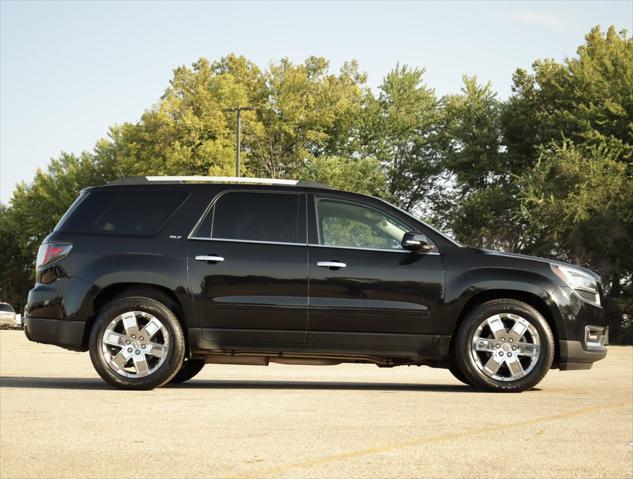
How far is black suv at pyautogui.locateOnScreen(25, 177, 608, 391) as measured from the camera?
937cm

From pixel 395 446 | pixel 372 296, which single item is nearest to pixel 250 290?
pixel 372 296

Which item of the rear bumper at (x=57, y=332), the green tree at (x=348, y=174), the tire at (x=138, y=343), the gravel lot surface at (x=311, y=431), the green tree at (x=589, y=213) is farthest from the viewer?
the green tree at (x=348, y=174)

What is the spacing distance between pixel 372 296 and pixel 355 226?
30.7 inches

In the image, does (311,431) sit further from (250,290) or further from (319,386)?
(319,386)

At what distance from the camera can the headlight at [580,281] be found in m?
9.80

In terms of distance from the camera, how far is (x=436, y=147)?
56594 mm

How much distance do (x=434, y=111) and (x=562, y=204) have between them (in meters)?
21.6

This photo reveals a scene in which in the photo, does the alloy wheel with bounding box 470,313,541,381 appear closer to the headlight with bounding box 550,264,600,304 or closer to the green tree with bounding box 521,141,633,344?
the headlight with bounding box 550,264,600,304

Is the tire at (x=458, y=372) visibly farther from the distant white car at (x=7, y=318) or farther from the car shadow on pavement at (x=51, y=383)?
the distant white car at (x=7, y=318)

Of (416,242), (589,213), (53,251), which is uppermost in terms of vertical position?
(589,213)

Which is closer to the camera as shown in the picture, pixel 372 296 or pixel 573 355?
pixel 372 296

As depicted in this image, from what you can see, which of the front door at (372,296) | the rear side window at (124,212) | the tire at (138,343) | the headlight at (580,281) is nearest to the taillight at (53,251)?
the rear side window at (124,212)

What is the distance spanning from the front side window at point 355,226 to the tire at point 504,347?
3.27ft

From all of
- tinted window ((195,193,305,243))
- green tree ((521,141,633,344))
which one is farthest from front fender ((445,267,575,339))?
green tree ((521,141,633,344))
